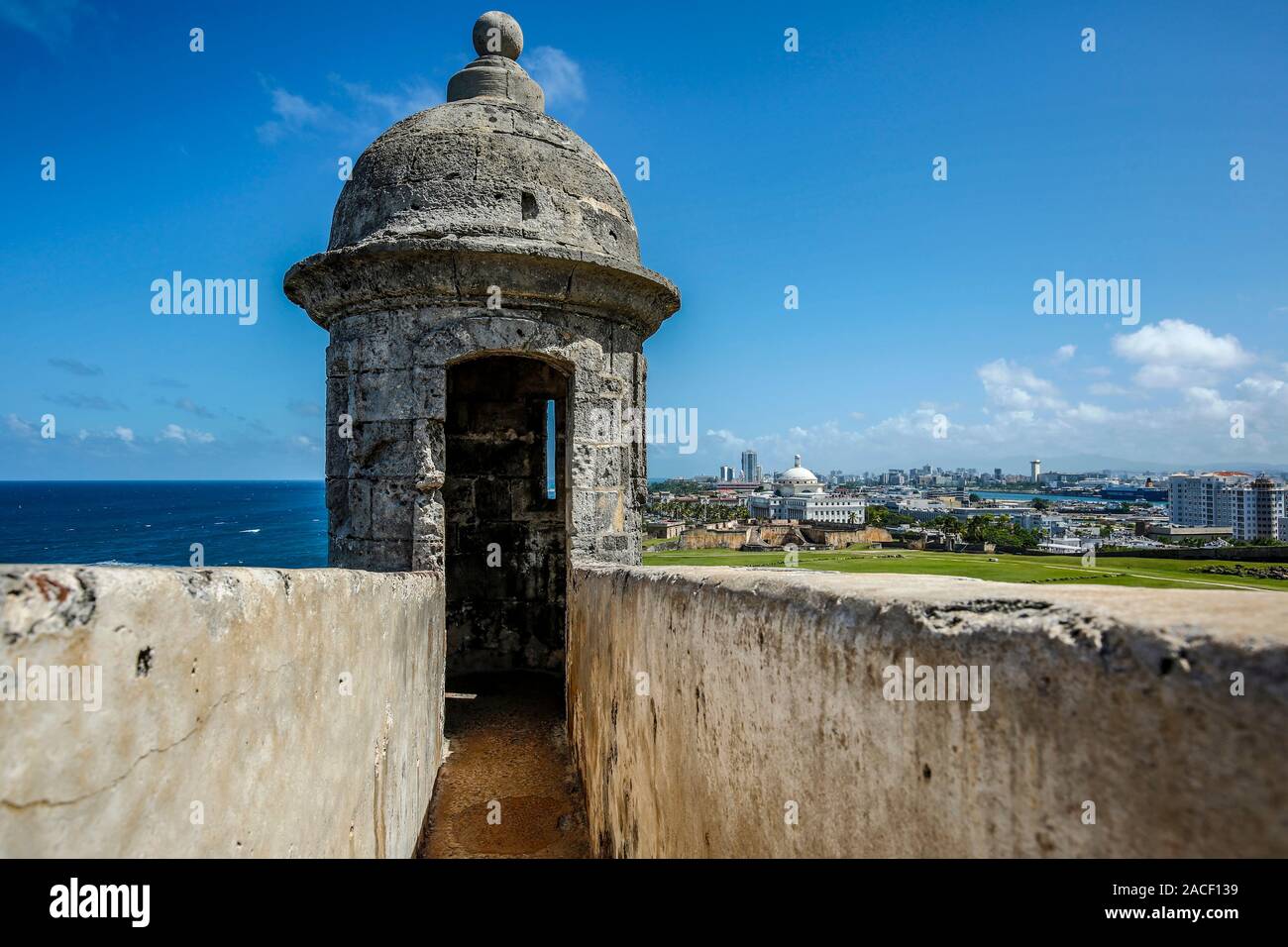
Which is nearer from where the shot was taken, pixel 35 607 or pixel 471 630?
pixel 35 607

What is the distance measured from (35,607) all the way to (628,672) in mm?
2316

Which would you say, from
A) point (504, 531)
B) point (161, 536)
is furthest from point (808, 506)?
point (504, 531)

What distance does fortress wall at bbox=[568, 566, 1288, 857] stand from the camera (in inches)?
33.7

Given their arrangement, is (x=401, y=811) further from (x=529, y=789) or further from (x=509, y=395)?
(x=509, y=395)

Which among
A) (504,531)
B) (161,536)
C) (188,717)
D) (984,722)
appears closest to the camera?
(984,722)

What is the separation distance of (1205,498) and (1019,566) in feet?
170

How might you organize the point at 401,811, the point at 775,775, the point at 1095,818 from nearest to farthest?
the point at 1095,818 → the point at 775,775 → the point at 401,811

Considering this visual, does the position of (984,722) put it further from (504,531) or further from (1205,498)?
(1205,498)

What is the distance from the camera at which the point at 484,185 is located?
19.0ft

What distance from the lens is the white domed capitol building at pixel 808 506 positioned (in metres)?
93.8

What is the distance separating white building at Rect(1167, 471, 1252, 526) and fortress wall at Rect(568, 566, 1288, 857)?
3605 inches

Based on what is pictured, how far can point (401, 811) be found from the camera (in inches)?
142

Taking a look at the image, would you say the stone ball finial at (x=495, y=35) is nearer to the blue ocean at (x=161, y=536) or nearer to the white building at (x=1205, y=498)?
the blue ocean at (x=161, y=536)
